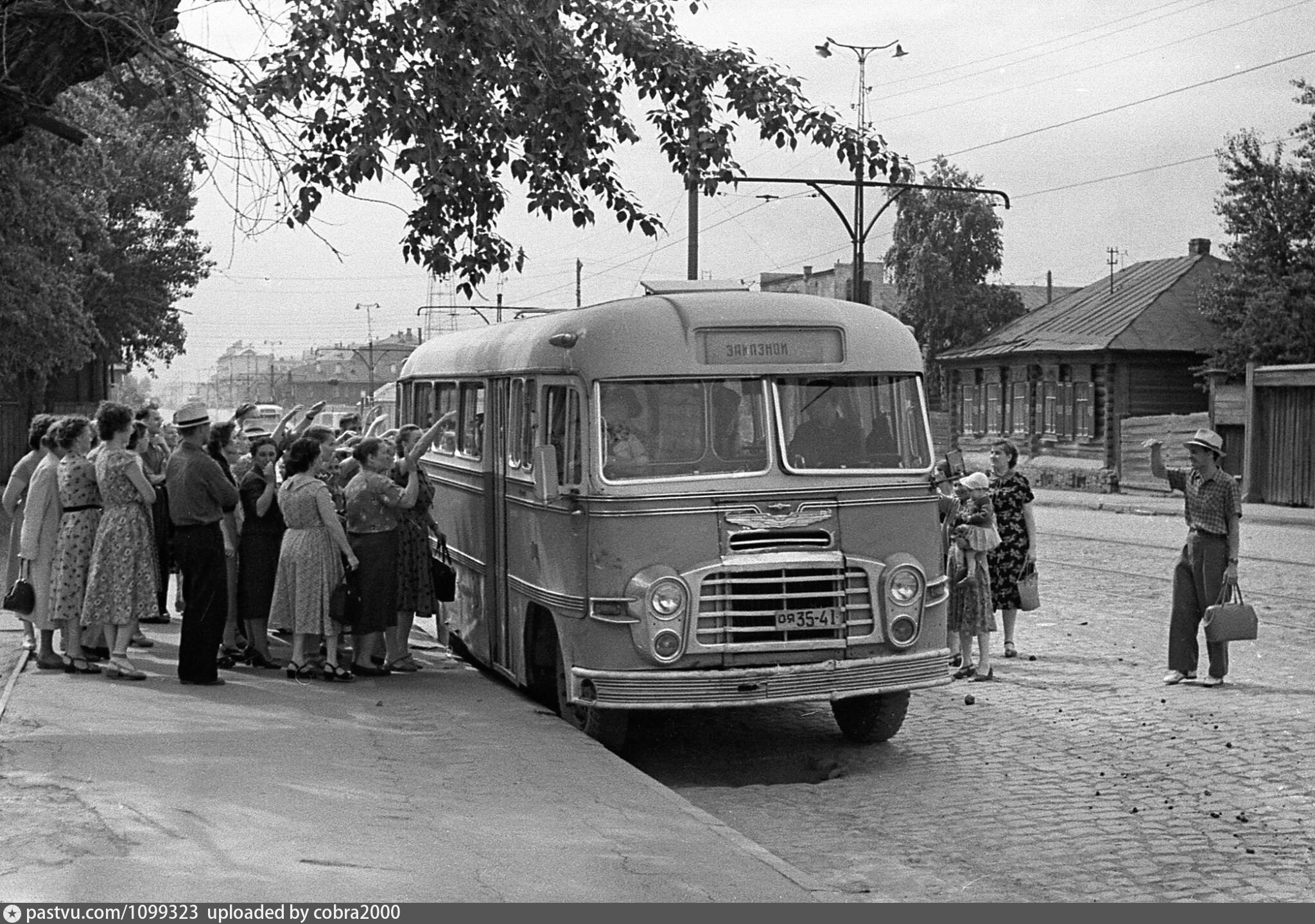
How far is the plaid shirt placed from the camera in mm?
11984

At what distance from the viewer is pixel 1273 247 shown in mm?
41312

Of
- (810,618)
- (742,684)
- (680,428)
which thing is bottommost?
(742,684)

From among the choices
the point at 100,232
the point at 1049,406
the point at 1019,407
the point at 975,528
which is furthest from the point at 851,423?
the point at 1019,407

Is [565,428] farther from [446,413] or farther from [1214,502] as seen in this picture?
[1214,502]

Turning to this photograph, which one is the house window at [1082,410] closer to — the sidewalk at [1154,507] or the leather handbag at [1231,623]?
the sidewalk at [1154,507]

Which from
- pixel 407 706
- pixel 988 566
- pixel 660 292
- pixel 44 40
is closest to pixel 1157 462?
pixel 988 566

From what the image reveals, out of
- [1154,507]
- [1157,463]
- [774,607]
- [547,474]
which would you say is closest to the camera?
[774,607]

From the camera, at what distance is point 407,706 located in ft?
35.8

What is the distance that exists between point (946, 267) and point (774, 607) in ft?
194

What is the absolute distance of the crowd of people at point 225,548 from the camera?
11.3 meters

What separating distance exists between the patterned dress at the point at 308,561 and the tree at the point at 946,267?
56388 mm

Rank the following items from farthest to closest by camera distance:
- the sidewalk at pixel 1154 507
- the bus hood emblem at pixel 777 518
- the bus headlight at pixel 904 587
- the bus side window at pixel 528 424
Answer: the sidewalk at pixel 1154 507
the bus side window at pixel 528 424
the bus headlight at pixel 904 587
the bus hood emblem at pixel 777 518

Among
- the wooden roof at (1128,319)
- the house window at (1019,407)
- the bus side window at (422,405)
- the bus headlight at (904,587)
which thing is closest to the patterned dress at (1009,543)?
the bus headlight at (904,587)

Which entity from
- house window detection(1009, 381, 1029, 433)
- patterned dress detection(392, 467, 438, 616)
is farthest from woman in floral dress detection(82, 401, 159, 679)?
house window detection(1009, 381, 1029, 433)
